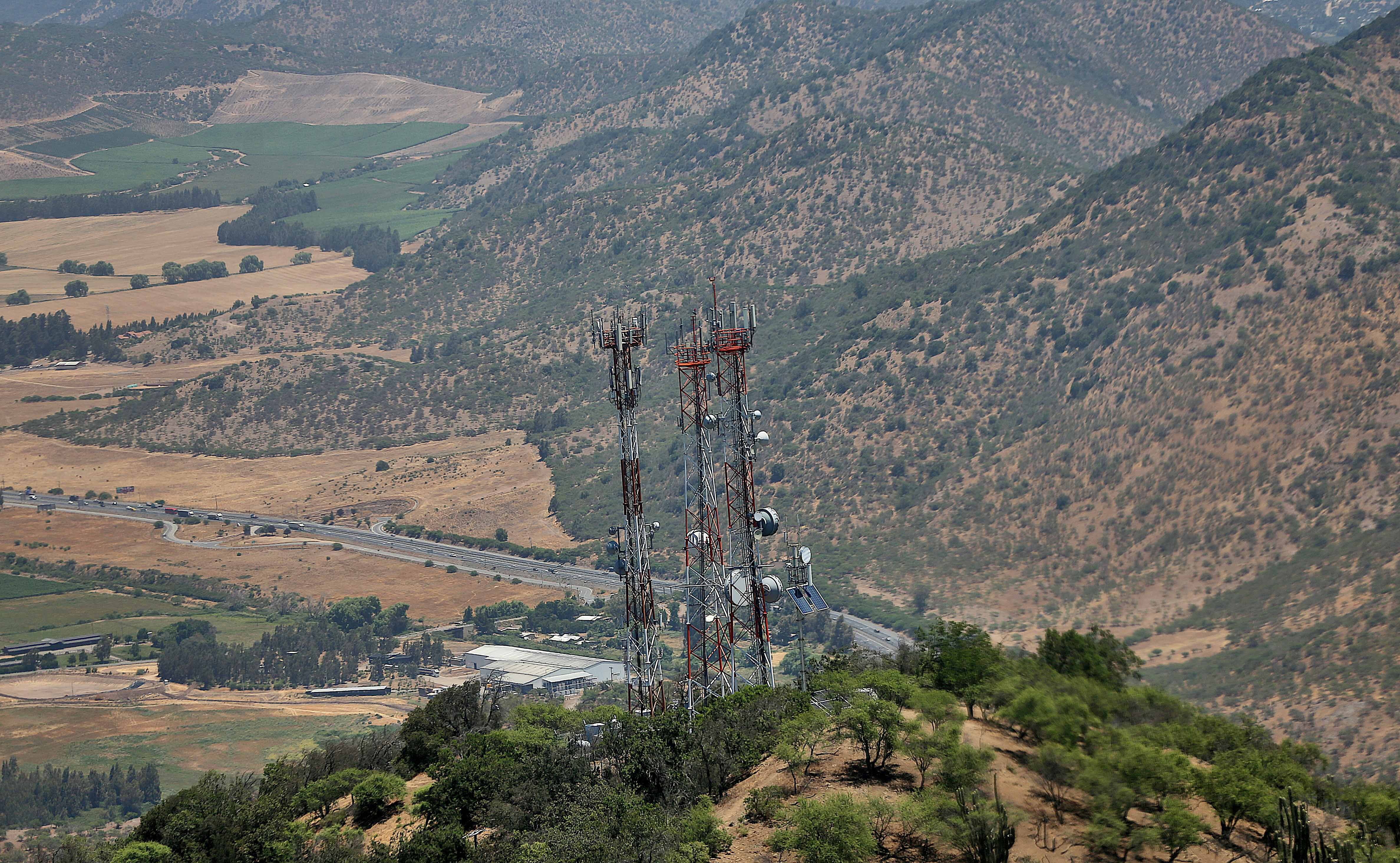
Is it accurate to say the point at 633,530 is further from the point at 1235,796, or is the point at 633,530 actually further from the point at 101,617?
the point at 101,617

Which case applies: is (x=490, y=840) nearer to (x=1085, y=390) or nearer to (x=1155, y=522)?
(x=1155, y=522)

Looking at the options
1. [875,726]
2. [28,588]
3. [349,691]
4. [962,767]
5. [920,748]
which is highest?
[28,588]

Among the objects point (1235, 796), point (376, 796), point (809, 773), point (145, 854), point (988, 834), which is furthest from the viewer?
point (376, 796)

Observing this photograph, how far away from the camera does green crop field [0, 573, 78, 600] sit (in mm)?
193250

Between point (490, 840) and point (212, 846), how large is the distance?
13.8 m

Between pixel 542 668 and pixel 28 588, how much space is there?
8522cm

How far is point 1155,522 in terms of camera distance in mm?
148250

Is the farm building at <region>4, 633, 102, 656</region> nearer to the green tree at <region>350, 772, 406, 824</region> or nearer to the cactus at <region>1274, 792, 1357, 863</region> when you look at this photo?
the green tree at <region>350, 772, 406, 824</region>

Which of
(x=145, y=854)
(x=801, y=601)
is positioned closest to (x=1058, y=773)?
(x=801, y=601)

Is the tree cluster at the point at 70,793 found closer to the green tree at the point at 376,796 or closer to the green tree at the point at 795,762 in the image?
the green tree at the point at 376,796

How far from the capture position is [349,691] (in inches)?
6245

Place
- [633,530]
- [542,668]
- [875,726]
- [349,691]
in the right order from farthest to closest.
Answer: [349,691] < [542,668] < [633,530] < [875,726]

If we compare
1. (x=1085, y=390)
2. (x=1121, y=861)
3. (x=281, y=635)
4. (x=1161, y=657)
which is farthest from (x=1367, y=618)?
(x=281, y=635)

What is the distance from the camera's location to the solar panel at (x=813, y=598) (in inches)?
2763
